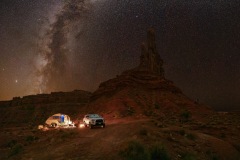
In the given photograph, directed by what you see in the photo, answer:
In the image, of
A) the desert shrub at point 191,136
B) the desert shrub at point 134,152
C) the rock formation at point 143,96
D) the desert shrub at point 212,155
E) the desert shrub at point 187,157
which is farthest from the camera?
the rock formation at point 143,96

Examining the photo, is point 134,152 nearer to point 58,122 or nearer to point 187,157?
point 187,157

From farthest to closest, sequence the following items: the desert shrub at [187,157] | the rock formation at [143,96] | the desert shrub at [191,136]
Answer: the rock formation at [143,96], the desert shrub at [191,136], the desert shrub at [187,157]

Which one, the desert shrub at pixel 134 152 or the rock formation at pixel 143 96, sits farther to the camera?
the rock formation at pixel 143 96

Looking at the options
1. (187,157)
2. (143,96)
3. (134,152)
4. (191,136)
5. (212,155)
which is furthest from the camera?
(143,96)

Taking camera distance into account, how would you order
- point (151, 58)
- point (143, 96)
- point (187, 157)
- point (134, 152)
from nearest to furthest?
point (134, 152), point (187, 157), point (143, 96), point (151, 58)

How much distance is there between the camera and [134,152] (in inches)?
572

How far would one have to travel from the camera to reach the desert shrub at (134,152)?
45.9 feet

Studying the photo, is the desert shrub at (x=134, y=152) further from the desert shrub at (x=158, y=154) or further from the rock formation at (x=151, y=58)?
the rock formation at (x=151, y=58)

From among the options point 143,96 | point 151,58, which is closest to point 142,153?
point 143,96

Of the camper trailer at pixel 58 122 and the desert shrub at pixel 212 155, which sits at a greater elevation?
the camper trailer at pixel 58 122

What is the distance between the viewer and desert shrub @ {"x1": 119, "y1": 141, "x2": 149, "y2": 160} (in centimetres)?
1398

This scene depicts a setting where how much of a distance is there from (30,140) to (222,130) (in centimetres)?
2271

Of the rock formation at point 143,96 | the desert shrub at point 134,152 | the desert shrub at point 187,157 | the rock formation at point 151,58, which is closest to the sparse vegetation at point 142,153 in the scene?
the desert shrub at point 134,152

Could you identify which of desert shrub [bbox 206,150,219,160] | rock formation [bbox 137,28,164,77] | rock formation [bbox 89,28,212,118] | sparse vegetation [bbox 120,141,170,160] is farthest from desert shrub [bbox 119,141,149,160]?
rock formation [bbox 137,28,164,77]
